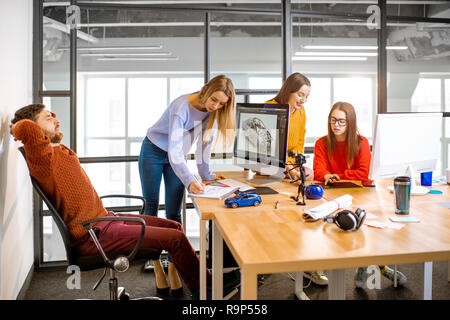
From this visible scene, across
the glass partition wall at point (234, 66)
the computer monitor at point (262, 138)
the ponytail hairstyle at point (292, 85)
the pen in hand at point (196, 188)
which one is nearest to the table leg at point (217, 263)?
the pen in hand at point (196, 188)

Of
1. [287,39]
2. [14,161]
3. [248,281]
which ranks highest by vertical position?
[287,39]

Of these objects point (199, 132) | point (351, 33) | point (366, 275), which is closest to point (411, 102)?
point (351, 33)

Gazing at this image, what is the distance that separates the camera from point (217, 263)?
212 cm

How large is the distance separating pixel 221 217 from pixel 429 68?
9.21 meters

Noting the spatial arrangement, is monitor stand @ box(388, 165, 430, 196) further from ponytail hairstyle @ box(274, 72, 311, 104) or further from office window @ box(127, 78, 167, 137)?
office window @ box(127, 78, 167, 137)

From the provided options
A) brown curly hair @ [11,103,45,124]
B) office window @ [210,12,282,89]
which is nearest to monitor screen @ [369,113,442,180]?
brown curly hair @ [11,103,45,124]

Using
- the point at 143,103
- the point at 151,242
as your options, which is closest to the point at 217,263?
the point at 151,242

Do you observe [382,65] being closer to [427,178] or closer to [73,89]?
[427,178]

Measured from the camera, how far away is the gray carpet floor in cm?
279

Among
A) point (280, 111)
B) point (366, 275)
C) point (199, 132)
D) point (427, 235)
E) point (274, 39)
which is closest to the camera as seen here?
point (427, 235)

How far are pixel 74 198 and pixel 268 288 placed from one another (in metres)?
1.53

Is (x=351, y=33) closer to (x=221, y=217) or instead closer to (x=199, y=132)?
(x=199, y=132)

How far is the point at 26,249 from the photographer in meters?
3.02
